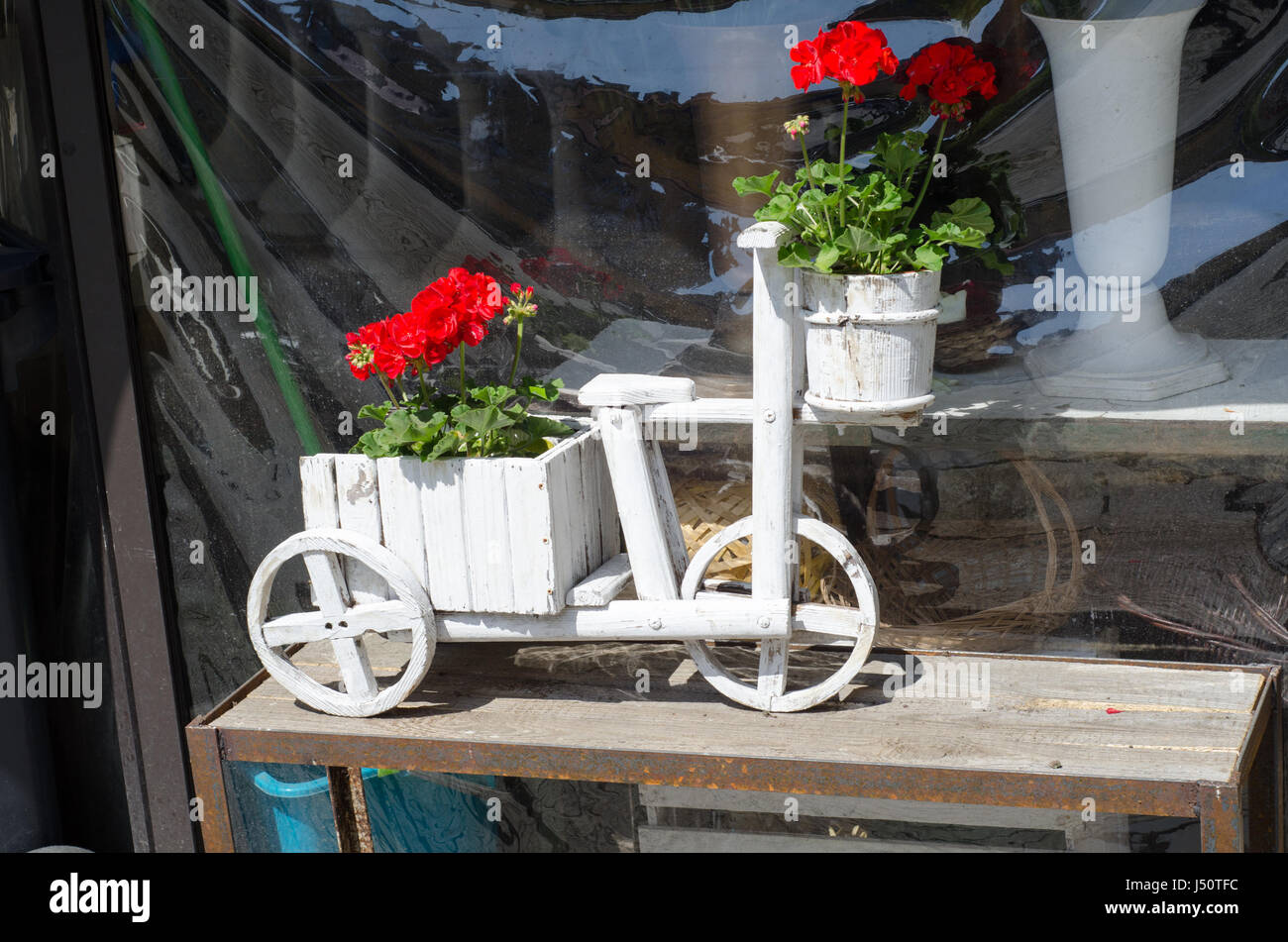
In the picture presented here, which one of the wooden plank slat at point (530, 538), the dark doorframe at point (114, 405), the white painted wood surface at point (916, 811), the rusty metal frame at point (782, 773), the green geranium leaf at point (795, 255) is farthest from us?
the dark doorframe at point (114, 405)

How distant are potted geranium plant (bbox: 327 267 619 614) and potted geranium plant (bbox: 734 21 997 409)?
48cm

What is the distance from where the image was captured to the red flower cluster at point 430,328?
218cm

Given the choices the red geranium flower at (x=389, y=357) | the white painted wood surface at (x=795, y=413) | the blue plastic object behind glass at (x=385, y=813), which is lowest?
the blue plastic object behind glass at (x=385, y=813)

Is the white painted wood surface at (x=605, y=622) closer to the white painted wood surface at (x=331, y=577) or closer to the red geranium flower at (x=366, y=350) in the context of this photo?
the white painted wood surface at (x=331, y=577)

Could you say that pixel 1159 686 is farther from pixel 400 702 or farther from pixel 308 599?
pixel 308 599

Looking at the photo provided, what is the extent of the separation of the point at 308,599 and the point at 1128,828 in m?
1.89

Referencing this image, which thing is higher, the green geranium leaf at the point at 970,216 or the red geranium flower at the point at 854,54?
the red geranium flower at the point at 854,54

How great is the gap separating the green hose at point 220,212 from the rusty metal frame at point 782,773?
2.23 ft

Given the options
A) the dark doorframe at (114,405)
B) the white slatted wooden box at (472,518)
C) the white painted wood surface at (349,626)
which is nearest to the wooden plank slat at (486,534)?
the white slatted wooden box at (472,518)

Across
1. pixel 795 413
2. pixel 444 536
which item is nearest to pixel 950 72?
pixel 795 413

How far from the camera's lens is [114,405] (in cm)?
303

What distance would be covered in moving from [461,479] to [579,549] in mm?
257

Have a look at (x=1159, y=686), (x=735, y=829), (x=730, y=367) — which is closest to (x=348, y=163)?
(x=730, y=367)

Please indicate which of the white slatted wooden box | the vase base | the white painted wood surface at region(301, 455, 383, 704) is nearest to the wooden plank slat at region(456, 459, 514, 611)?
the white slatted wooden box
